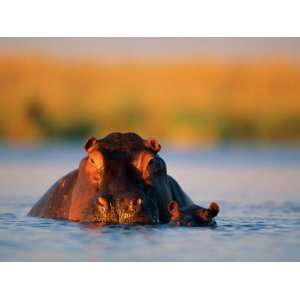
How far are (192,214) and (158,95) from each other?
68.0 feet

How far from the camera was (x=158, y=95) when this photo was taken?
121 ft

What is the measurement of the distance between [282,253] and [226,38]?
5.29 metres

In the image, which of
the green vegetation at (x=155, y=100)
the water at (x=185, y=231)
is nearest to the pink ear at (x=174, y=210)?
the water at (x=185, y=231)

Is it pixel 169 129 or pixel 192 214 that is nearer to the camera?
pixel 192 214

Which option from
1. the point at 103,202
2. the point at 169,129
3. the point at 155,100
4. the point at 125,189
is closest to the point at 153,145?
the point at 125,189

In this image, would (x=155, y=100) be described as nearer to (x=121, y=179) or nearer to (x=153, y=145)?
(x=153, y=145)

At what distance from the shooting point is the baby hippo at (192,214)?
1612 centimetres

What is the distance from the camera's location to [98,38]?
1981 centimetres

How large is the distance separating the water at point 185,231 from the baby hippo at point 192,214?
13 cm

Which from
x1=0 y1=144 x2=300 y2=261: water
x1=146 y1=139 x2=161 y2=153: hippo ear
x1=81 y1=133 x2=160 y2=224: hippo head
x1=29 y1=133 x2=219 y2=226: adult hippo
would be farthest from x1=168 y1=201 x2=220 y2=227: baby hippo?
x1=146 y1=139 x2=161 y2=153: hippo ear

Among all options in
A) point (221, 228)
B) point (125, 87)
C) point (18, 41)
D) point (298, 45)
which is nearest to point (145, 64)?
point (125, 87)

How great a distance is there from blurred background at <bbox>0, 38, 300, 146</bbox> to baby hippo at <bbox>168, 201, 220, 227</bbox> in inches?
312

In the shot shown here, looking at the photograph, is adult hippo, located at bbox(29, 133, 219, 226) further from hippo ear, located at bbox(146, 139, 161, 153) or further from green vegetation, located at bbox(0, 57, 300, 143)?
green vegetation, located at bbox(0, 57, 300, 143)

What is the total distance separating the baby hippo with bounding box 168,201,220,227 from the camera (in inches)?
635
